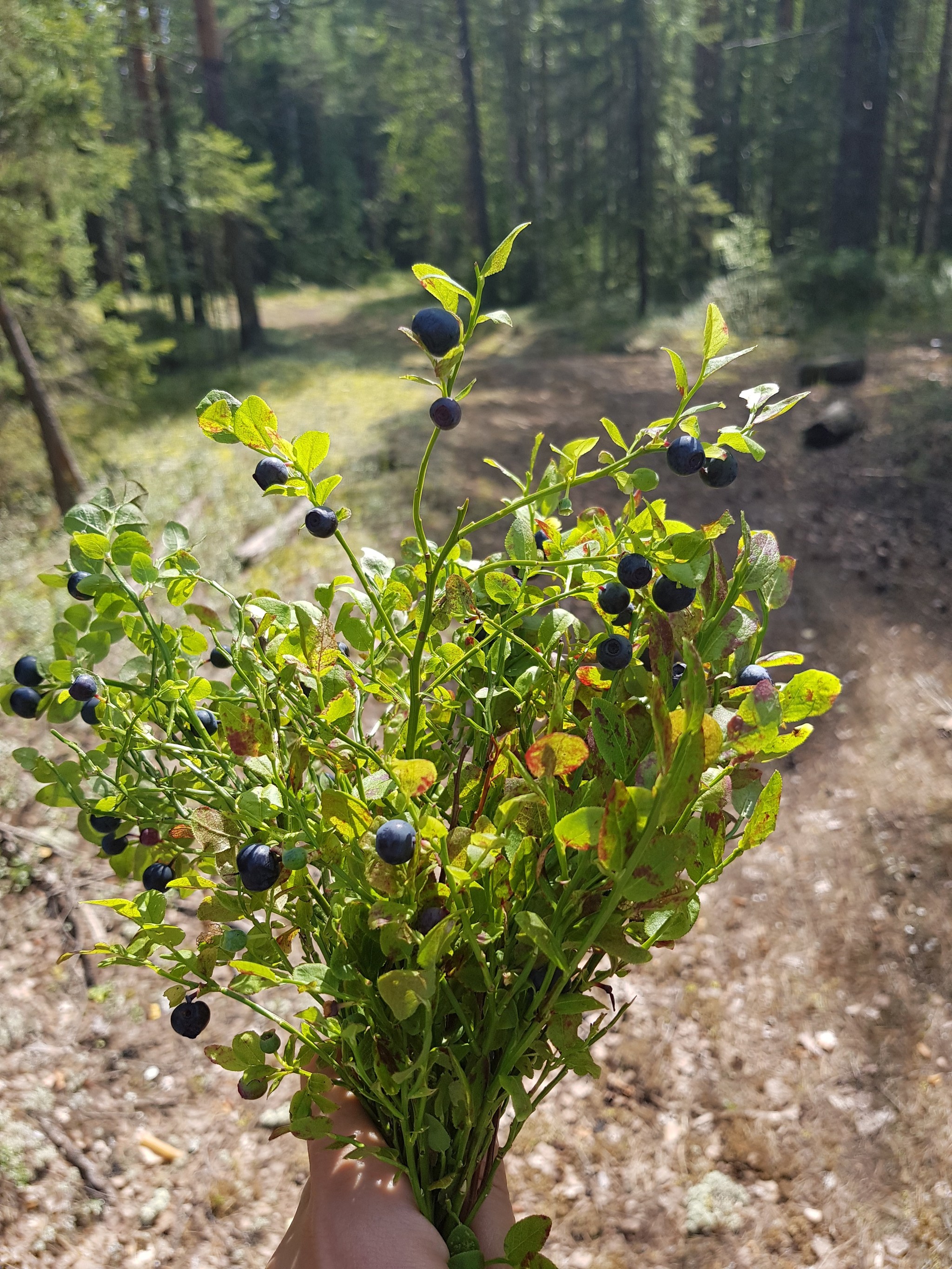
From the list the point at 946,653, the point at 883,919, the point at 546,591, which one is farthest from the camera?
the point at 946,653

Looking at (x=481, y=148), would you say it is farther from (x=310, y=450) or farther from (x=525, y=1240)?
(x=525, y=1240)

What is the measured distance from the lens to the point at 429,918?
0.73 m

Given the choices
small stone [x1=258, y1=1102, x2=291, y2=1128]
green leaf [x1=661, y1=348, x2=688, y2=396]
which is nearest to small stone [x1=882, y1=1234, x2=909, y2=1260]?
small stone [x1=258, y1=1102, x2=291, y2=1128]

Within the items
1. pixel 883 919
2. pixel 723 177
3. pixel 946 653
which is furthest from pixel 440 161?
pixel 883 919

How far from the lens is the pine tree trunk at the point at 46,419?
5520 mm

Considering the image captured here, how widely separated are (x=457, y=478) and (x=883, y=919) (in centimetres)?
417

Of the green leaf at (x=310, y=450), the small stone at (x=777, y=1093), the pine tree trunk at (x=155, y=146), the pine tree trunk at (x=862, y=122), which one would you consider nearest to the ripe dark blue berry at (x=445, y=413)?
the green leaf at (x=310, y=450)

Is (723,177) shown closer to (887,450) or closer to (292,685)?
(887,450)

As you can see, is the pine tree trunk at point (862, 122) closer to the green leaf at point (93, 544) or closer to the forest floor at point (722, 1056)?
the forest floor at point (722, 1056)

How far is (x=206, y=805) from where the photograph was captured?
0.79 m

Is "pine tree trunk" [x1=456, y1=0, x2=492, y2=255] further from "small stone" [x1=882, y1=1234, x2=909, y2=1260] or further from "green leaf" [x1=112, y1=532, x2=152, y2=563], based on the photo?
"green leaf" [x1=112, y1=532, x2=152, y2=563]

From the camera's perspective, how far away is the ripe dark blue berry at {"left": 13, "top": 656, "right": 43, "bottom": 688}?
0.88 metres

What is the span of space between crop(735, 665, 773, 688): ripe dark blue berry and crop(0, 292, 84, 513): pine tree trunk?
6.03 m

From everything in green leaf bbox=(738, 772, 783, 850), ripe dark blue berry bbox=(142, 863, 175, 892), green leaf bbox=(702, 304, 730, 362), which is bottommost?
ripe dark blue berry bbox=(142, 863, 175, 892)
